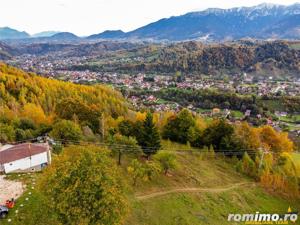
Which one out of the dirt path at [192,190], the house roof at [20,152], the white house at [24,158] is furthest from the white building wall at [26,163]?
the dirt path at [192,190]

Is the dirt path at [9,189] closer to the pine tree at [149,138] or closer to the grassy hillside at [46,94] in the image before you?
the pine tree at [149,138]

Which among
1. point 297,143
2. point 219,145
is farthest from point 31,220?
point 297,143

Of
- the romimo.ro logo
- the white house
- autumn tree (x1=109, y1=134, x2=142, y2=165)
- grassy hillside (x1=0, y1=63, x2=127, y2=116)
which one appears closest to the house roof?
the white house

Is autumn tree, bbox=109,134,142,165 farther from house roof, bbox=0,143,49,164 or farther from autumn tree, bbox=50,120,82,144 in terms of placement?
house roof, bbox=0,143,49,164

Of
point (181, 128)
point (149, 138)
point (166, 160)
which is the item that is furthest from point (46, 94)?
point (166, 160)

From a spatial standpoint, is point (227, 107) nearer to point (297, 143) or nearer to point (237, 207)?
point (297, 143)

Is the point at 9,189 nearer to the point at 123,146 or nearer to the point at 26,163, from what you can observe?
the point at 26,163

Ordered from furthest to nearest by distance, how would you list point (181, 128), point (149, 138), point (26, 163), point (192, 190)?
point (181, 128)
point (149, 138)
point (192, 190)
point (26, 163)
